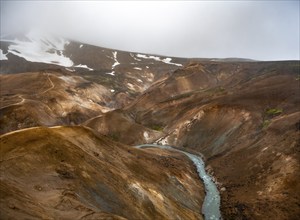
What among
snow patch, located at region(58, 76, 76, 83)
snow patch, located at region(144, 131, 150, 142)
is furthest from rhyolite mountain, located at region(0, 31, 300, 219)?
snow patch, located at region(58, 76, 76, 83)

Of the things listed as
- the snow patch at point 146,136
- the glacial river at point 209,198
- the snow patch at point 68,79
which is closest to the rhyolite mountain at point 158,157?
the snow patch at point 146,136

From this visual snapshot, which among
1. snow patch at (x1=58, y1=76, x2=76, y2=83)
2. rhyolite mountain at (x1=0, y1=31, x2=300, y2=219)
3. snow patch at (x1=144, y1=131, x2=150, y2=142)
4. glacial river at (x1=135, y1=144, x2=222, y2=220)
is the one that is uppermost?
snow patch at (x1=58, y1=76, x2=76, y2=83)

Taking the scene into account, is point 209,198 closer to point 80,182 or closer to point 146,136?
point 80,182

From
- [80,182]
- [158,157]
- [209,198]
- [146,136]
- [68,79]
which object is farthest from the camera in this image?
[68,79]

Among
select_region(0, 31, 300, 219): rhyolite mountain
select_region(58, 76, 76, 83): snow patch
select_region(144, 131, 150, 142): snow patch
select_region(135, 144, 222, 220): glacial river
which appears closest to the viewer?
select_region(0, 31, 300, 219): rhyolite mountain

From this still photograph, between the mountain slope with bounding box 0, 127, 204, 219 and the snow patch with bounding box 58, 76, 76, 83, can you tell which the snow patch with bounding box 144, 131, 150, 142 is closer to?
the mountain slope with bounding box 0, 127, 204, 219

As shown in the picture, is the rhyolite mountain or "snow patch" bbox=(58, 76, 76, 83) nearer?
the rhyolite mountain

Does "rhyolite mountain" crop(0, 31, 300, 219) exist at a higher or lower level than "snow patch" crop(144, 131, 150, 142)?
Result: higher

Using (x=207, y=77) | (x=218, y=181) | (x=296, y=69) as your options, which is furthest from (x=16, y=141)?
(x=207, y=77)

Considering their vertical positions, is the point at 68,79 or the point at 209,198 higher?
the point at 68,79

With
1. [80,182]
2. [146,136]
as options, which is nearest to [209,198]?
[80,182]

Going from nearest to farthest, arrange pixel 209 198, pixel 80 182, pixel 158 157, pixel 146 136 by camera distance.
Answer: pixel 80 182, pixel 209 198, pixel 158 157, pixel 146 136

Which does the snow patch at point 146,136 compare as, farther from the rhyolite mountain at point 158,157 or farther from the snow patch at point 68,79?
the snow patch at point 68,79
